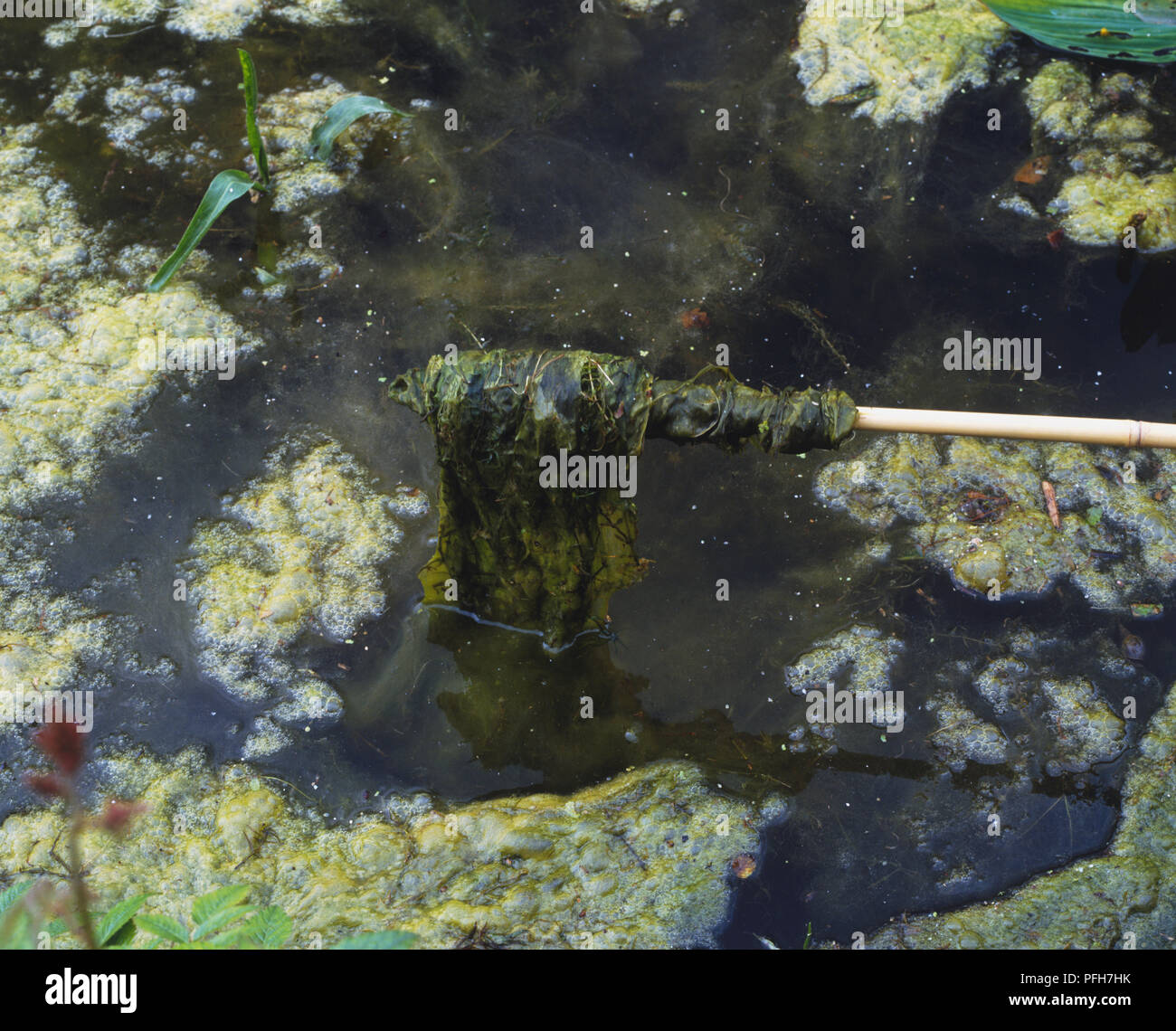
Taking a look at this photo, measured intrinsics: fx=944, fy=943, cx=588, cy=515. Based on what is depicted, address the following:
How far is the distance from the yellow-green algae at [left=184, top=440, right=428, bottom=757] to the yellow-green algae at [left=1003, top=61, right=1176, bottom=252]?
2911 millimetres

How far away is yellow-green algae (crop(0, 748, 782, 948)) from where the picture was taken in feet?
8.66

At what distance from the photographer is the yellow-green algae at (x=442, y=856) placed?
264 cm

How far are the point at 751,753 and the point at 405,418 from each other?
5.63ft

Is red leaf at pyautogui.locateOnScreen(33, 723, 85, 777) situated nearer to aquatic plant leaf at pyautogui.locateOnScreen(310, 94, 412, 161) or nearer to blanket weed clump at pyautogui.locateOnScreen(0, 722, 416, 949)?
blanket weed clump at pyautogui.locateOnScreen(0, 722, 416, 949)

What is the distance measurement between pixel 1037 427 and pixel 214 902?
2274 millimetres

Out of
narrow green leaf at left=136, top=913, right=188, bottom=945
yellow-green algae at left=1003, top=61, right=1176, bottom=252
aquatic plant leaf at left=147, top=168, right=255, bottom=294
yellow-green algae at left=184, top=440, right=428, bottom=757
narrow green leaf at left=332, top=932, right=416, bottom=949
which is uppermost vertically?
yellow-green algae at left=1003, top=61, right=1176, bottom=252

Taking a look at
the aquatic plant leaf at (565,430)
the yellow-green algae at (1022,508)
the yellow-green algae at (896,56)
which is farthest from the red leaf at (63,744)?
the yellow-green algae at (896,56)

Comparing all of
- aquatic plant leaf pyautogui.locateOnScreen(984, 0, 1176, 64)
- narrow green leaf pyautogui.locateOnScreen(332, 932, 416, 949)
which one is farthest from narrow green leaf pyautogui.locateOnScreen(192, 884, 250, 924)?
aquatic plant leaf pyautogui.locateOnScreen(984, 0, 1176, 64)

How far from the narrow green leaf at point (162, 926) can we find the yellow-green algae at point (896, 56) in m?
4.07

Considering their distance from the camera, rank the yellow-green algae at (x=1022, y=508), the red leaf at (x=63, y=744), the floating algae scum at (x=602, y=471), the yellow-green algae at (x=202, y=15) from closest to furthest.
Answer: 1. the red leaf at (x=63, y=744)
2. the floating algae scum at (x=602, y=471)
3. the yellow-green algae at (x=1022, y=508)
4. the yellow-green algae at (x=202, y=15)

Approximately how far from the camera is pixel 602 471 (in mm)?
2676

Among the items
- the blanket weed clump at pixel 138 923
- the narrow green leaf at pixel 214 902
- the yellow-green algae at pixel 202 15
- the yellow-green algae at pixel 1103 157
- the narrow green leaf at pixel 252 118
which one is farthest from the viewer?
the yellow-green algae at pixel 202 15

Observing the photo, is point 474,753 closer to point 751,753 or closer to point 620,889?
point 620,889

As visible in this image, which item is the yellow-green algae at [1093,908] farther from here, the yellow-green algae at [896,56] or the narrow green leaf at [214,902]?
the yellow-green algae at [896,56]
